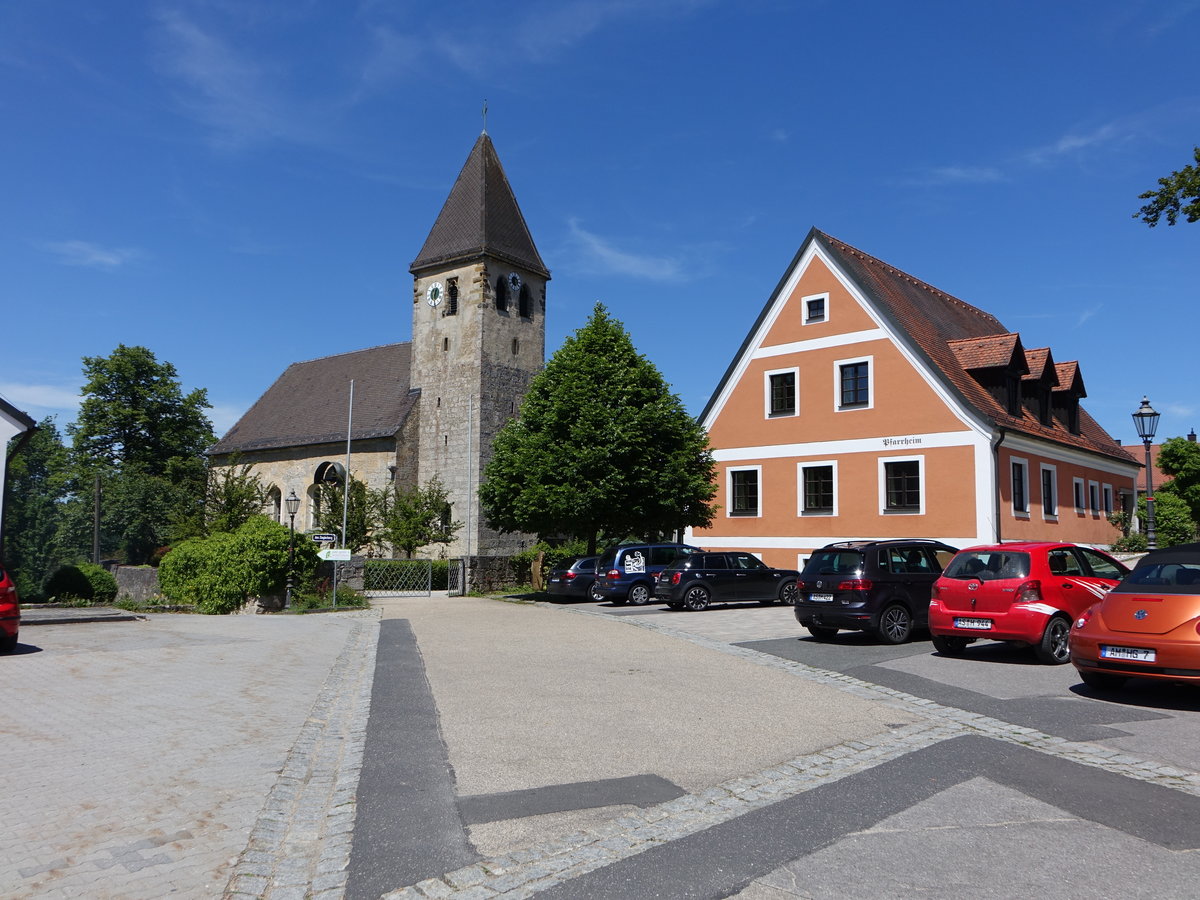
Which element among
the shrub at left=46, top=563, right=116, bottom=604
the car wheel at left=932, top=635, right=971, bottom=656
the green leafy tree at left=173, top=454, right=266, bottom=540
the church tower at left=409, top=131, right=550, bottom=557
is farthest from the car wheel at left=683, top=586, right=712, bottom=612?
the green leafy tree at left=173, top=454, right=266, bottom=540

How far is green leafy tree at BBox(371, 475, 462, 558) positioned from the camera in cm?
3994

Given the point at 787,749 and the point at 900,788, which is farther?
the point at 787,749

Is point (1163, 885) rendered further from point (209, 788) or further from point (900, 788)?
point (209, 788)

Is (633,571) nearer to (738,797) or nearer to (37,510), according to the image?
(738,797)

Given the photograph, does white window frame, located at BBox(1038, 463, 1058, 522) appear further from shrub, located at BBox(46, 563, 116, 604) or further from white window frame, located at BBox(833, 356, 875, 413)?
shrub, located at BBox(46, 563, 116, 604)

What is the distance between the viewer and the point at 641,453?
1073 inches

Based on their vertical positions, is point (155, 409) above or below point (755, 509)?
above

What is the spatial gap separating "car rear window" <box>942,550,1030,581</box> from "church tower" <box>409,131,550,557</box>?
3262 centimetres

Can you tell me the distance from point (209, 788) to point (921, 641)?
11458 millimetres

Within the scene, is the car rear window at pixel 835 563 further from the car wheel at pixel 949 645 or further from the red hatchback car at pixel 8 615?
the red hatchback car at pixel 8 615

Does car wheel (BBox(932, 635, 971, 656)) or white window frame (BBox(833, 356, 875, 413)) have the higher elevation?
white window frame (BBox(833, 356, 875, 413))

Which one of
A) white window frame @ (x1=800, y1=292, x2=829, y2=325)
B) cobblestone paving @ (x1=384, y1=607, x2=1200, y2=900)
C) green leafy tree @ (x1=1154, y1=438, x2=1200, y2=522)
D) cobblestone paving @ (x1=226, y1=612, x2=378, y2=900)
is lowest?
cobblestone paving @ (x1=226, y1=612, x2=378, y2=900)

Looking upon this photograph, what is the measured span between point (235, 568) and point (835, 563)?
1611 centimetres

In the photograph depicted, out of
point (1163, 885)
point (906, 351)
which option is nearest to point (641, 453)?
point (906, 351)
